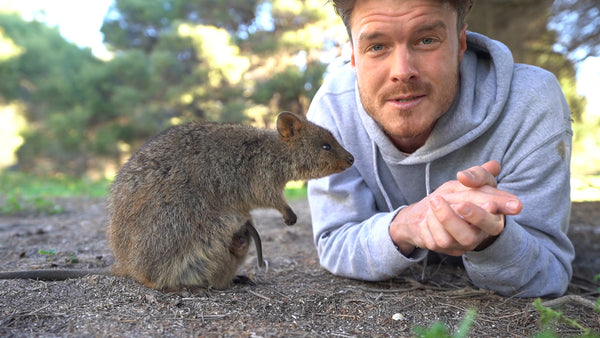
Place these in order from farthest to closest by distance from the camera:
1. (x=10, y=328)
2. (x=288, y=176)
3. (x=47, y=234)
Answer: (x=47, y=234), (x=288, y=176), (x=10, y=328)

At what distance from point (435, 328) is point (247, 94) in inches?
619

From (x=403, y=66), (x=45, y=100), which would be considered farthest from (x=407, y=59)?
(x=45, y=100)

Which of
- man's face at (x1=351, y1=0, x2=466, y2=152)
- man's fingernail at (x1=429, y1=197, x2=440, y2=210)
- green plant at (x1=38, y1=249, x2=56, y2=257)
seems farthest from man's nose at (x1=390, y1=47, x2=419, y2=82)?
green plant at (x1=38, y1=249, x2=56, y2=257)

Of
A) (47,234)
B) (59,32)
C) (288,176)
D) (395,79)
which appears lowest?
(47,234)

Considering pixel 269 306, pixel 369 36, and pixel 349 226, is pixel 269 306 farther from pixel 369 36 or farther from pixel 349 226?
pixel 369 36

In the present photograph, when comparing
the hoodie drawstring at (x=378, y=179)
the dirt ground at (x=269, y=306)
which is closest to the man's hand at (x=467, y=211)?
the dirt ground at (x=269, y=306)

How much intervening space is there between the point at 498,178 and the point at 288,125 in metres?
1.51

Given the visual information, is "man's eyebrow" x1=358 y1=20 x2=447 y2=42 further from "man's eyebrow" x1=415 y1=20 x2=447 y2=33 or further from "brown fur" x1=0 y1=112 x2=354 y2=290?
"brown fur" x1=0 y1=112 x2=354 y2=290

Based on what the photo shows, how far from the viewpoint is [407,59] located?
8.08 feet

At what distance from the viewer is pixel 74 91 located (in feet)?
67.7

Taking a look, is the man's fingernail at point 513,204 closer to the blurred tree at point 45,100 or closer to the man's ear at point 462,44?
the man's ear at point 462,44

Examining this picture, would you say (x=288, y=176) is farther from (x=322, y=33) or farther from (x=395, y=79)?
(x=322, y=33)

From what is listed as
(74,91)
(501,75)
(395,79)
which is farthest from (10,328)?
(74,91)

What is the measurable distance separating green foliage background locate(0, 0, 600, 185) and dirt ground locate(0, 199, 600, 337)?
12.1 meters
